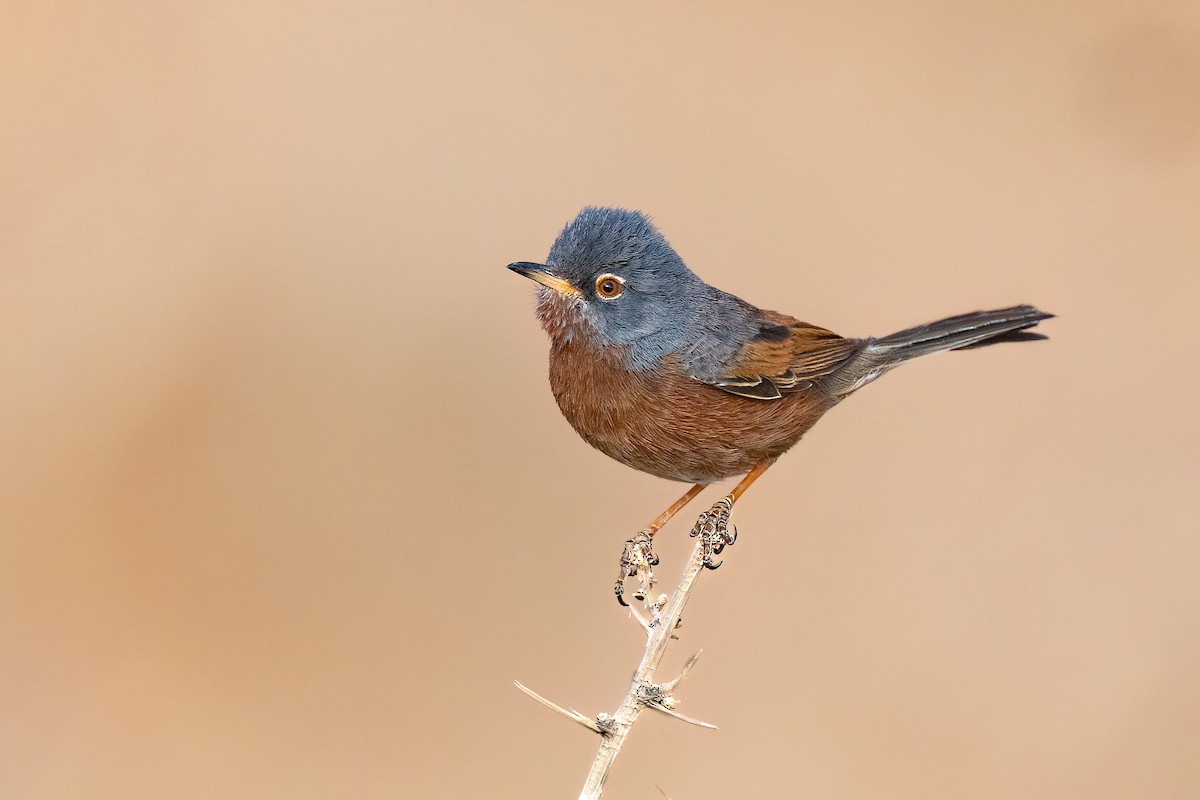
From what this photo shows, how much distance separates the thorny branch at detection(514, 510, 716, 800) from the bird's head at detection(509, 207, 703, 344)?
5.14 feet

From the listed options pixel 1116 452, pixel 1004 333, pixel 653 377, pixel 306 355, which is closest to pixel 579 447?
pixel 306 355

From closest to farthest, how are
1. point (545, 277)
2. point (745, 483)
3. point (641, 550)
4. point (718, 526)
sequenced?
point (545, 277)
point (641, 550)
point (718, 526)
point (745, 483)

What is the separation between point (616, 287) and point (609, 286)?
1.5 inches

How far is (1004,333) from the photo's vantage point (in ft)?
18.0

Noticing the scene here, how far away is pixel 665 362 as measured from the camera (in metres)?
5.17

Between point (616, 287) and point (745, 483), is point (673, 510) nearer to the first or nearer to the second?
point (745, 483)

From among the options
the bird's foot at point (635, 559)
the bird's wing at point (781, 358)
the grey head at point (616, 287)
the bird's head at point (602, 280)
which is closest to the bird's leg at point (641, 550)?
the bird's foot at point (635, 559)

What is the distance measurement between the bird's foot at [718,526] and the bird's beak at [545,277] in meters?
1.30

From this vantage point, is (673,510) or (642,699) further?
(673,510)

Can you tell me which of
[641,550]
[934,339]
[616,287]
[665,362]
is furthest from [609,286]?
[934,339]

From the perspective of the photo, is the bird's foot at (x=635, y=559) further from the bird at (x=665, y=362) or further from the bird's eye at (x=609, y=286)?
the bird's eye at (x=609, y=286)

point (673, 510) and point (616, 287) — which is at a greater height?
point (616, 287)

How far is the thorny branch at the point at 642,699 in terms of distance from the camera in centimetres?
324

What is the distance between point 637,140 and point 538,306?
2930mm
